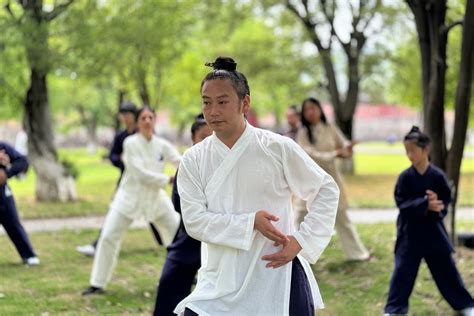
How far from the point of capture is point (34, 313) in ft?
22.6

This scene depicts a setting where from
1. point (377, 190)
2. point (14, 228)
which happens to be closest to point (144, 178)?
point (14, 228)

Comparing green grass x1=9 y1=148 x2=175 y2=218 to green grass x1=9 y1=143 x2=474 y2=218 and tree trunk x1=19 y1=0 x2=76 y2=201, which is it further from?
tree trunk x1=19 y1=0 x2=76 y2=201

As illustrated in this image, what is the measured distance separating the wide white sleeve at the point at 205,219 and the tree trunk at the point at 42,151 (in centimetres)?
1374

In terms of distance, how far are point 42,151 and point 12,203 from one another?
25.4 feet

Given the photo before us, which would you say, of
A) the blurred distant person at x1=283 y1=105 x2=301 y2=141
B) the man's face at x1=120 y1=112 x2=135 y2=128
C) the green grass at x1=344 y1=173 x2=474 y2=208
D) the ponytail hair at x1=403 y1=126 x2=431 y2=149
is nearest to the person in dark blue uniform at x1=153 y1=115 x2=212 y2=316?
the ponytail hair at x1=403 y1=126 x2=431 y2=149

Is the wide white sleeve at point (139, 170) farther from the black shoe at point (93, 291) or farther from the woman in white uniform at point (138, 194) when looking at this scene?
the black shoe at point (93, 291)

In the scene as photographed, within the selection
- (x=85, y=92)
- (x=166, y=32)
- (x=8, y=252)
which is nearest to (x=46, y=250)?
(x=8, y=252)

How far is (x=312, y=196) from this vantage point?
375 centimetres

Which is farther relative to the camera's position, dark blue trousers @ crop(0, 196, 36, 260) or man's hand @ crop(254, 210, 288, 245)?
dark blue trousers @ crop(0, 196, 36, 260)

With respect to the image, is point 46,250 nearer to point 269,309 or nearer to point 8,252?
point 8,252

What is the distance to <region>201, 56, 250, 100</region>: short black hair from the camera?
144 inches

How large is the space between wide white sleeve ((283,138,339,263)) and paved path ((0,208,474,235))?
9873 millimetres

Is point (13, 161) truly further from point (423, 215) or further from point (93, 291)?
point (423, 215)

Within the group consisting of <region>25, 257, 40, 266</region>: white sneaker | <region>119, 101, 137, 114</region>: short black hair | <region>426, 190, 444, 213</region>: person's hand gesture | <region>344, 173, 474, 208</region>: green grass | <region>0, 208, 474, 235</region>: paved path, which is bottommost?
<region>344, 173, 474, 208</region>: green grass
